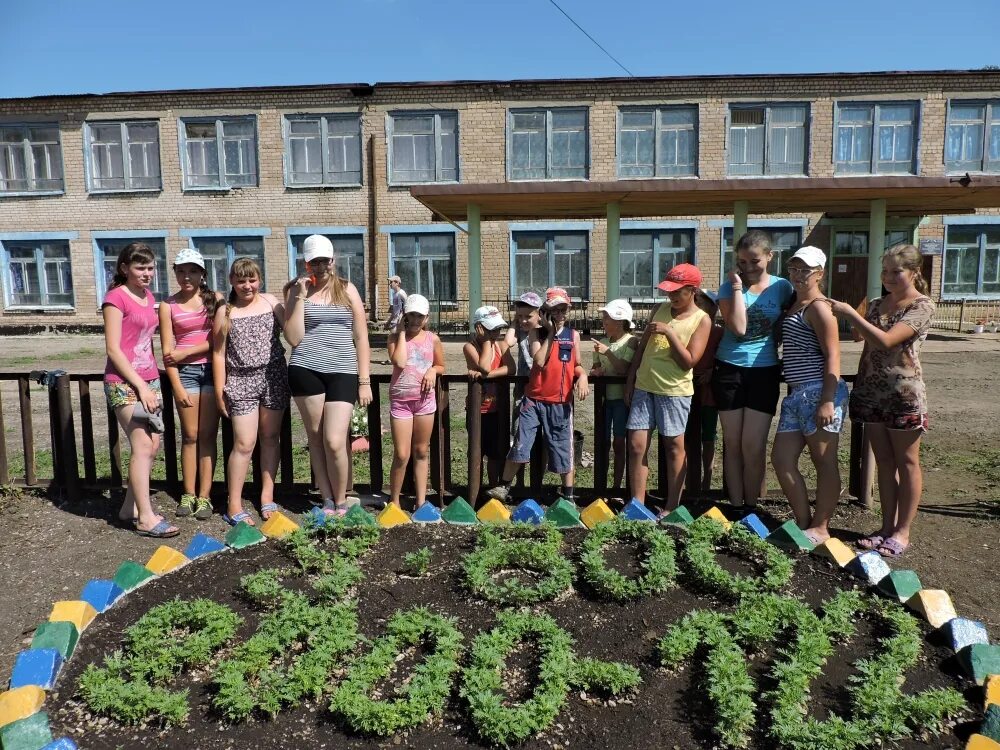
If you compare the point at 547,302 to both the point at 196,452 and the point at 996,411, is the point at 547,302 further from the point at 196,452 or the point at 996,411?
the point at 996,411

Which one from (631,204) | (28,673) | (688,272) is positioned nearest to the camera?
(28,673)

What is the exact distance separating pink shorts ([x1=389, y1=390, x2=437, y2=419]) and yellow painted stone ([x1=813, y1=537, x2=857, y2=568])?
255 centimetres

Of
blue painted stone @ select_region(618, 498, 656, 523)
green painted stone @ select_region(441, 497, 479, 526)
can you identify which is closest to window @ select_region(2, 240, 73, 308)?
green painted stone @ select_region(441, 497, 479, 526)

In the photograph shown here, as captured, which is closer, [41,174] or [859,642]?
[859,642]

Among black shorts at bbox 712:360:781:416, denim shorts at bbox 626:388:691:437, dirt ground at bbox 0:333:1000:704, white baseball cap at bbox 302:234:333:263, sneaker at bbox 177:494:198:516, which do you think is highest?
white baseball cap at bbox 302:234:333:263

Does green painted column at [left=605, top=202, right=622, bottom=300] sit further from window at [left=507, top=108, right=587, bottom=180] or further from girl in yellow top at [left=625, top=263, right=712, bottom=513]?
girl in yellow top at [left=625, top=263, right=712, bottom=513]

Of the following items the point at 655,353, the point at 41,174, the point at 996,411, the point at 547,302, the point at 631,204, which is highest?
the point at 41,174

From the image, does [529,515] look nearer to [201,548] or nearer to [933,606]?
[201,548]

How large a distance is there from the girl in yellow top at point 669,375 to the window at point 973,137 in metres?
22.7

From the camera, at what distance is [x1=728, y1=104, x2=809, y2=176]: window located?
22719 mm

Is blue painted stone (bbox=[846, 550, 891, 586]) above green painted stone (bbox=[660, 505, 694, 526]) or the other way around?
the other way around

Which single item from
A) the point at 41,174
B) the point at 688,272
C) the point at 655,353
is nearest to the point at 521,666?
the point at 655,353

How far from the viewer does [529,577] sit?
10.9 ft

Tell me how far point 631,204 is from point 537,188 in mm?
2568
